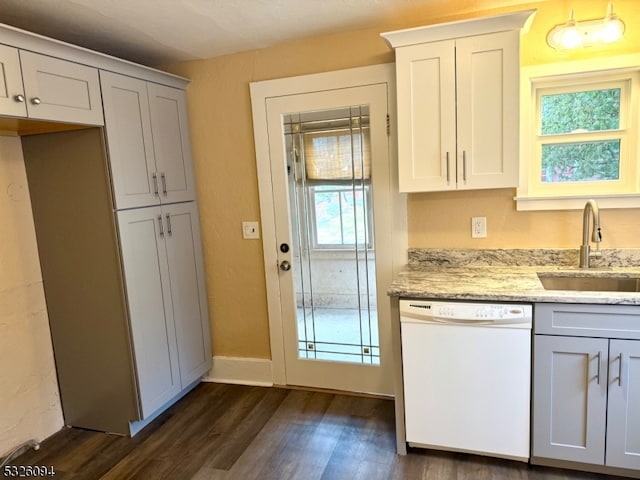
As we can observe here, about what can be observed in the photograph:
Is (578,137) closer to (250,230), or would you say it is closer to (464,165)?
(464,165)

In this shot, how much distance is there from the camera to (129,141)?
8.04 ft

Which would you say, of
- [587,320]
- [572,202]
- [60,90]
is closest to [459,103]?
[572,202]

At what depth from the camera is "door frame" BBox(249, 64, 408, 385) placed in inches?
101

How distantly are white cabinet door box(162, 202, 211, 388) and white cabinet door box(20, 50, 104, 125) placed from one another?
2.38ft

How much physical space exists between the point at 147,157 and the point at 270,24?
104 centimetres

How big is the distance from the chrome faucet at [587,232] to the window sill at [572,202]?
0.08 metres

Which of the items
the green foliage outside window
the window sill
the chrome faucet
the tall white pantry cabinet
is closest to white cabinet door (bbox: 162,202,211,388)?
the tall white pantry cabinet

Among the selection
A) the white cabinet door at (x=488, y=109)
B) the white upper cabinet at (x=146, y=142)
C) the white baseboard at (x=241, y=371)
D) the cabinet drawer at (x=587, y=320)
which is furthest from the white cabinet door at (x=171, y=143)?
the cabinet drawer at (x=587, y=320)

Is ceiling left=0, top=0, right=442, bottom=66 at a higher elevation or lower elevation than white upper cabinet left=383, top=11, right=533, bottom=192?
higher

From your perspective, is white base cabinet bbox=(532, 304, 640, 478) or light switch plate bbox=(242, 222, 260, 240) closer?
white base cabinet bbox=(532, 304, 640, 478)

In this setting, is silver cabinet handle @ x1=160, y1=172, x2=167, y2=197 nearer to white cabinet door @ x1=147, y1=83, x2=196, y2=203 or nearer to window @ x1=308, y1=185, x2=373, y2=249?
white cabinet door @ x1=147, y1=83, x2=196, y2=203

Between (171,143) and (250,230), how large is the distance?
751 mm

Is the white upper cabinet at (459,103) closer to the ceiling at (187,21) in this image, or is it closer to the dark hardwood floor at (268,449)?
the ceiling at (187,21)

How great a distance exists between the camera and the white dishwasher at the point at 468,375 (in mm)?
1969
